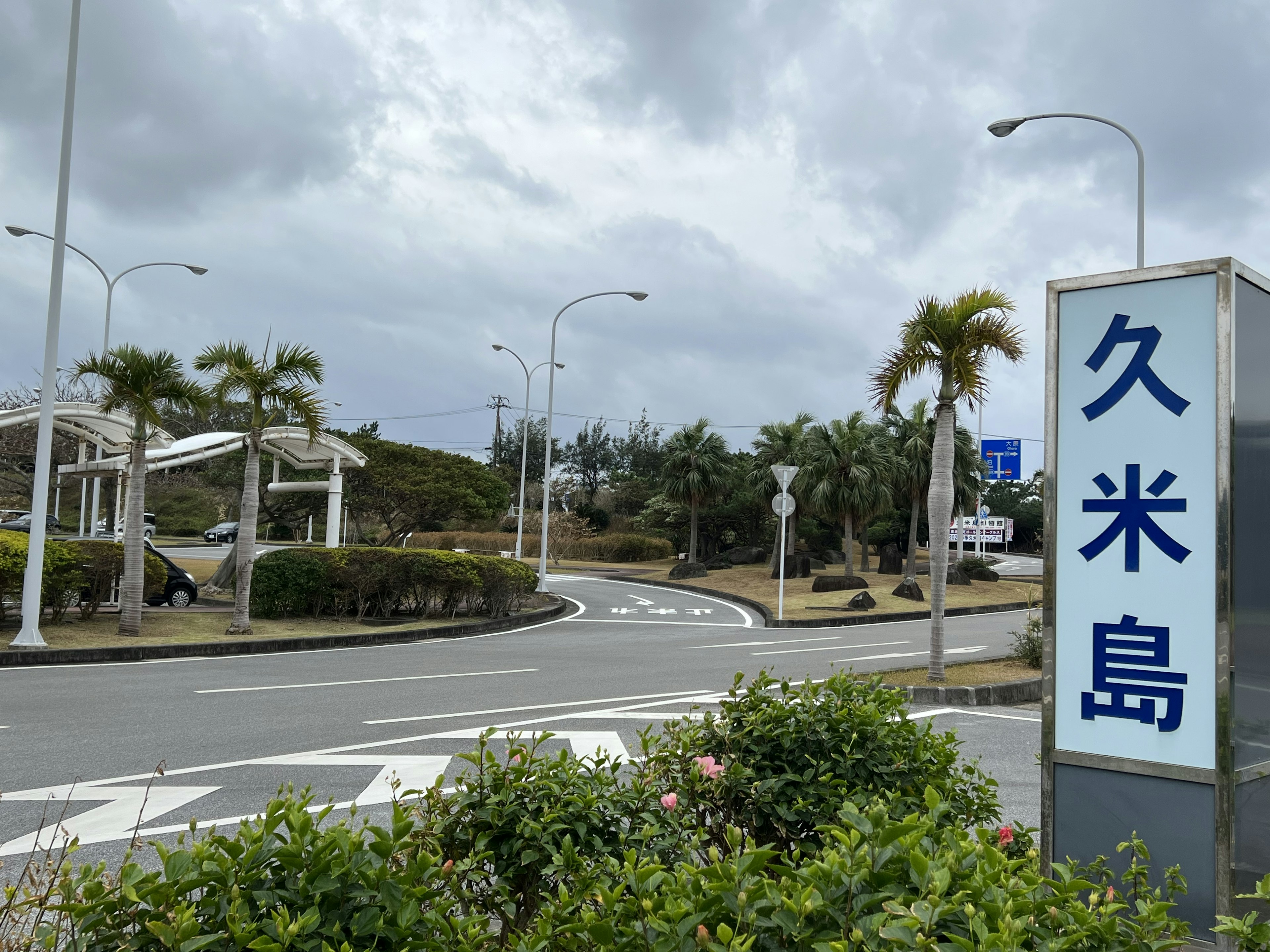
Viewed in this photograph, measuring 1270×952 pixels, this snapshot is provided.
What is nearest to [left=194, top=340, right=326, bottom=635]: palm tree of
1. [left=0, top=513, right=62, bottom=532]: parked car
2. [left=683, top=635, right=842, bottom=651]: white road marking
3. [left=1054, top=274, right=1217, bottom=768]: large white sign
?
[left=683, top=635, right=842, bottom=651]: white road marking

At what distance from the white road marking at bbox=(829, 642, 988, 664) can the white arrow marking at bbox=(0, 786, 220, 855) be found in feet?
33.6

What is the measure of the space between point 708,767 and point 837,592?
101ft

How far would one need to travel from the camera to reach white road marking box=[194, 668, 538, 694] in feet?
36.2

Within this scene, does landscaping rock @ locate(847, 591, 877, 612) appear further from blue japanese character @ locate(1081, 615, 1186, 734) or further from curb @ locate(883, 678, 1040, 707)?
blue japanese character @ locate(1081, 615, 1186, 734)

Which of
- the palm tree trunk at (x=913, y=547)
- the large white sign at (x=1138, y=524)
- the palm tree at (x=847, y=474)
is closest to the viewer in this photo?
the large white sign at (x=1138, y=524)

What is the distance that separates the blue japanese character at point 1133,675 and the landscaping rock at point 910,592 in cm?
2875

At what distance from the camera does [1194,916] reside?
2.93 metres

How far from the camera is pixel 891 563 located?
1753 inches

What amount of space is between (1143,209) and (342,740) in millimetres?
14614

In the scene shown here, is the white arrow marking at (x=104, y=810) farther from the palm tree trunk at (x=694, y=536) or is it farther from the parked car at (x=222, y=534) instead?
the parked car at (x=222, y=534)

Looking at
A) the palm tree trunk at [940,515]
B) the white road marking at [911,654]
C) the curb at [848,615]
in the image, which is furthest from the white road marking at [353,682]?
the curb at [848,615]

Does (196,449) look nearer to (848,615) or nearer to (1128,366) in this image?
(848,615)

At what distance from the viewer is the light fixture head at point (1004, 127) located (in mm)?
16406

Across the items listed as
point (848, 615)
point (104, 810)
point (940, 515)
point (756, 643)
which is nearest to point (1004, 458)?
point (848, 615)
